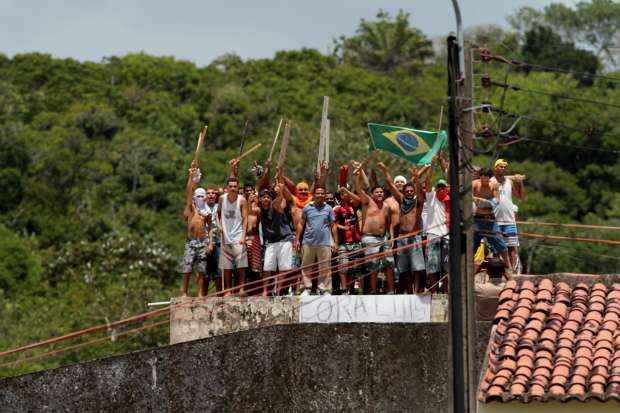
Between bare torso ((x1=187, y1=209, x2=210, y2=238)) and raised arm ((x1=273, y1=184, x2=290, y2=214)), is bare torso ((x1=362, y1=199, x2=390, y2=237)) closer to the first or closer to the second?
raised arm ((x1=273, y1=184, x2=290, y2=214))

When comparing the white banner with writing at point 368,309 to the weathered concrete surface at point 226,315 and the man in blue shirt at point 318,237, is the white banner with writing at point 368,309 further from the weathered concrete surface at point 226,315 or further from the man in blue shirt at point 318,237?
the man in blue shirt at point 318,237

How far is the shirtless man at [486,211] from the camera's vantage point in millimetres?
20297

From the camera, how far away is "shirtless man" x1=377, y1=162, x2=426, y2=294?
66.4 feet

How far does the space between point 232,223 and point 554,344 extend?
512 centimetres

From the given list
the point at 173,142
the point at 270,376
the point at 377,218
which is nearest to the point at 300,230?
the point at 377,218

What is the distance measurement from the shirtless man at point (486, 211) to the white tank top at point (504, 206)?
189 mm

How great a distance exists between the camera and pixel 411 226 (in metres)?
20.3

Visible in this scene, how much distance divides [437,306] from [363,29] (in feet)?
211

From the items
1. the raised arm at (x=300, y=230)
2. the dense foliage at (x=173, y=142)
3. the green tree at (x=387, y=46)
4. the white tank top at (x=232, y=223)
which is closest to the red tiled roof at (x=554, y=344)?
the raised arm at (x=300, y=230)

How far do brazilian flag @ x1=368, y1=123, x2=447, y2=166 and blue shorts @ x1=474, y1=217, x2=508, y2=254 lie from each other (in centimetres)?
105

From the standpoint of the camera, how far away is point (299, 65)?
75.2 m

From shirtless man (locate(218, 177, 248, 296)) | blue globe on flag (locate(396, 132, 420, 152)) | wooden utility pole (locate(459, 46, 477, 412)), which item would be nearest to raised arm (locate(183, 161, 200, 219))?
shirtless man (locate(218, 177, 248, 296))

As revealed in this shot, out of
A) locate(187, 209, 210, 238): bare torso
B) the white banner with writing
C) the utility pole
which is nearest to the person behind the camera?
the utility pole

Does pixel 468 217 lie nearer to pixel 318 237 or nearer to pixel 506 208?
pixel 318 237
